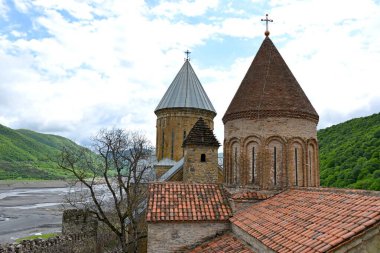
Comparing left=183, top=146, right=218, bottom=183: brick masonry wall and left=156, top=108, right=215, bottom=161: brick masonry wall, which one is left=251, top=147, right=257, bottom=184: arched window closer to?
left=183, top=146, right=218, bottom=183: brick masonry wall

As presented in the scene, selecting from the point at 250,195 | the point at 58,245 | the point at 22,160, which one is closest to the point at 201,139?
the point at 250,195

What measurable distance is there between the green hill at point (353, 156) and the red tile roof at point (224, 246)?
16.0m

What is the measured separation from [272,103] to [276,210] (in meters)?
3.96

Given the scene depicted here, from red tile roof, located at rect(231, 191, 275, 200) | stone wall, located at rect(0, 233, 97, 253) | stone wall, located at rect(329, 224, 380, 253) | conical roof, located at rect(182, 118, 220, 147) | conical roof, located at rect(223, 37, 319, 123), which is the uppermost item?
conical roof, located at rect(223, 37, 319, 123)

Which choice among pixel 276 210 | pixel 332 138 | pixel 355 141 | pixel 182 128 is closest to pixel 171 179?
pixel 182 128

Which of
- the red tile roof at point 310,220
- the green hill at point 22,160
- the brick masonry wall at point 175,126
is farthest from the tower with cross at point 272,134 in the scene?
the green hill at point 22,160

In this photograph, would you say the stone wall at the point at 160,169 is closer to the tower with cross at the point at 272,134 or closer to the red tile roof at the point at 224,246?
the tower with cross at the point at 272,134

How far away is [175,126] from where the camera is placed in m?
24.0

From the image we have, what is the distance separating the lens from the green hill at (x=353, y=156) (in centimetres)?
2442

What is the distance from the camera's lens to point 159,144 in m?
24.7

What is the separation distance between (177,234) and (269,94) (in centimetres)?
547

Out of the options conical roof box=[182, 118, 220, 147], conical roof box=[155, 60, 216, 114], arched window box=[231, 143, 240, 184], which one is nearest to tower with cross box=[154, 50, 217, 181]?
conical roof box=[155, 60, 216, 114]

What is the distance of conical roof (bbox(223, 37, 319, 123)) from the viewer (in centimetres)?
1116

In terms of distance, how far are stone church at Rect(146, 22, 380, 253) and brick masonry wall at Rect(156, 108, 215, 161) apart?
30.4ft
